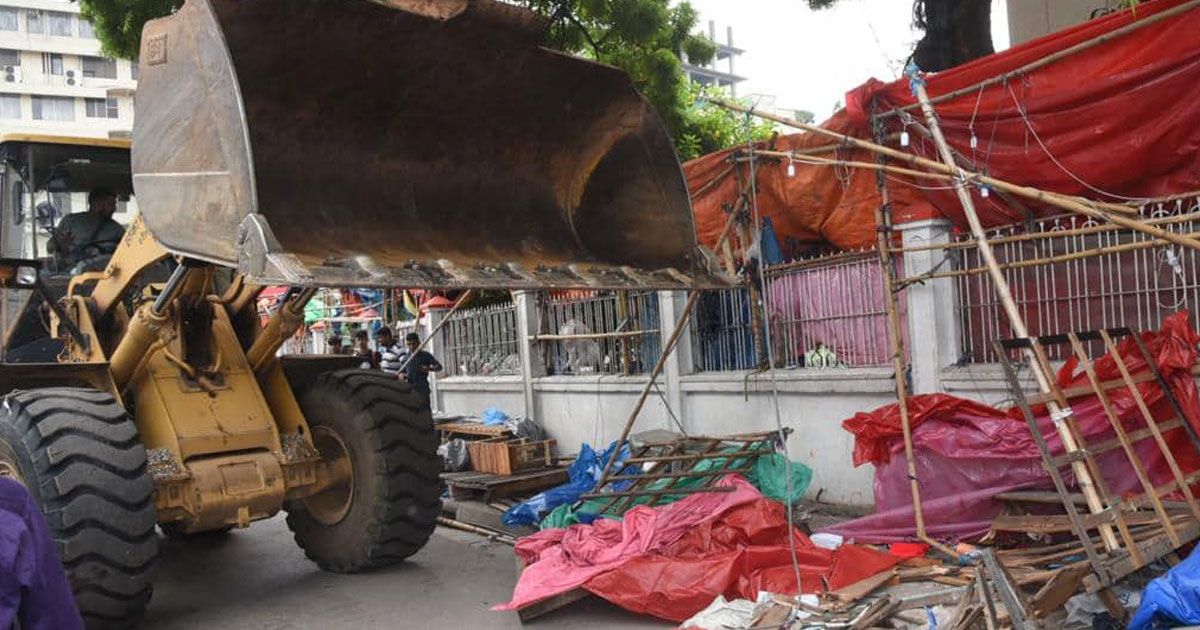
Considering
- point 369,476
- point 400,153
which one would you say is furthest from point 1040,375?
point 369,476

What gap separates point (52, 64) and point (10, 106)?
3.25 m

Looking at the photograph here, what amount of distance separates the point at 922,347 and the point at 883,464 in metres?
1.32

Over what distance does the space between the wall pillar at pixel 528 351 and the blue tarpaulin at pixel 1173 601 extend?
8.49 m

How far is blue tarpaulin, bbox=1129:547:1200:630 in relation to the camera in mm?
4141

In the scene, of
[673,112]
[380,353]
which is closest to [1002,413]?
[673,112]

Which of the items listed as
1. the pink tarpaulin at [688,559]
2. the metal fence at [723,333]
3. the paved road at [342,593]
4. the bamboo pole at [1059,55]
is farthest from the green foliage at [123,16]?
the bamboo pole at [1059,55]

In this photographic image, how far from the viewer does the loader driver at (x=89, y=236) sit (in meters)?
6.80

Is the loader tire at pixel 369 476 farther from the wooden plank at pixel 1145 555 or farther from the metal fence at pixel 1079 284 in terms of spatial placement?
the wooden plank at pixel 1145 555

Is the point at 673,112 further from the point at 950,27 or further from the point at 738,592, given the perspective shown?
the point at 738,592

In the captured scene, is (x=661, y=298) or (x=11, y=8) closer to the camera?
(x=661, y=298)

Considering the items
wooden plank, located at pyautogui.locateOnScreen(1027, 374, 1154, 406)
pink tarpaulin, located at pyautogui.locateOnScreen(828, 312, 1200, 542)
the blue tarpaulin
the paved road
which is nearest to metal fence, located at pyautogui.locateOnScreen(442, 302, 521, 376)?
the paved road

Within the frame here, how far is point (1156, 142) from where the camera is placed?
246 inches

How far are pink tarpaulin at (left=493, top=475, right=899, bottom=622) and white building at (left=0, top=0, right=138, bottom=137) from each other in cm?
4701

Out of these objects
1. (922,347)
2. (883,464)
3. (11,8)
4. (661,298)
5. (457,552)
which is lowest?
(457,552)
